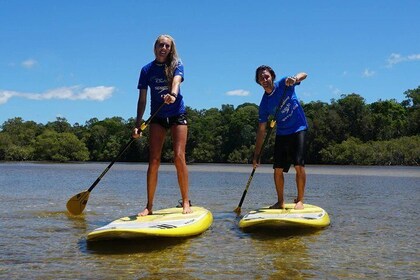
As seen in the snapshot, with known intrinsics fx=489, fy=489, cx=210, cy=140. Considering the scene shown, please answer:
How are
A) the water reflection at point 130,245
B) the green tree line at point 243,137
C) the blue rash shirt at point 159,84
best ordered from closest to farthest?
1. the water reflection at point 130,245
2. the blue rash shirt at point 159,84
3. the green tree line at point 243,137

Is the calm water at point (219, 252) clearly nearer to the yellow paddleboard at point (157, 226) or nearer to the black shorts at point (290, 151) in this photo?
the yellow paddleboard at point (157, 226)

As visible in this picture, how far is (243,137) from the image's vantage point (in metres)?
101

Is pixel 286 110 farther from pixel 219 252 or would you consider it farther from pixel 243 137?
pixel 243 137

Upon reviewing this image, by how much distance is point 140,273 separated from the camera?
4.45m

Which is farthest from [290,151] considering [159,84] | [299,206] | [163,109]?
[159,84]

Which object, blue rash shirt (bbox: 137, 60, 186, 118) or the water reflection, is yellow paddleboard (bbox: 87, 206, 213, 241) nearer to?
the water reflection

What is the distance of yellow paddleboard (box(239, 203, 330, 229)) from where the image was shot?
6.63 m

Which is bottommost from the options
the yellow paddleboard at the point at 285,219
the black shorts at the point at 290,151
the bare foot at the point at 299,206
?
the yellow paddleboard at the point at 285,219

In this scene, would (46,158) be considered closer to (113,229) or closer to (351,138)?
(351,138)

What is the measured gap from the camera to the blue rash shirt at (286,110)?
25.7 ft

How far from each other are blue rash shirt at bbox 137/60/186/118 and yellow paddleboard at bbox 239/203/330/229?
6.02 feet

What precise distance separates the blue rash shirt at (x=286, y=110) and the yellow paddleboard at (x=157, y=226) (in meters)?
2.07

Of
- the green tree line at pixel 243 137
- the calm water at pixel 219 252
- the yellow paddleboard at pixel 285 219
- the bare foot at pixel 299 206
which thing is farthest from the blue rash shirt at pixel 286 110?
the green tree line at pixel 243 137

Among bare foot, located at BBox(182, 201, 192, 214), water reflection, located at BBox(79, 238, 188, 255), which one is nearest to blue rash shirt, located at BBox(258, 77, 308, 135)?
bare foot, located at BBox(182, 201, 192, 214)
